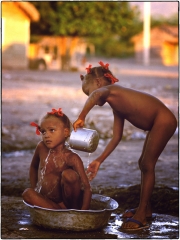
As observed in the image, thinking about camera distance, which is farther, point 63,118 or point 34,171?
point 34,171

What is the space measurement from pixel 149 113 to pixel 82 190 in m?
0.74

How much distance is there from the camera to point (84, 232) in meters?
3.77

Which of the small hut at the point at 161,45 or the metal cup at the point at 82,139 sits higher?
the small hut at the point at 161,45

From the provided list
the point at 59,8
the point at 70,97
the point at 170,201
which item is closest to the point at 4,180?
the point at 170,201

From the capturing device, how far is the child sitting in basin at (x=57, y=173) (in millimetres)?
3840

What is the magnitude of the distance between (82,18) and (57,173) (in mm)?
26348

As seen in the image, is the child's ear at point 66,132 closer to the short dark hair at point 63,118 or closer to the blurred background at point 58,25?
the short dark hair at point 63,118

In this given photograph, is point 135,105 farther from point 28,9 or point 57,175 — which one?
point 28,9

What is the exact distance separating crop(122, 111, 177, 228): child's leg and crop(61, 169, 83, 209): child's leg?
0.45 meters

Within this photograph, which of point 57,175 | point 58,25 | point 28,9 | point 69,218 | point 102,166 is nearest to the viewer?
point 69,218

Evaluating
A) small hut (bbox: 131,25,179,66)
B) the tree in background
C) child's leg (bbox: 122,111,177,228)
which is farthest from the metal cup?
small hut (bbox: 131,25,179,66)

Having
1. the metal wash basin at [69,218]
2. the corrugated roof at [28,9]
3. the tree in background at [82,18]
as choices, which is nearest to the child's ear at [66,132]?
the metal wash basin at [69,218]

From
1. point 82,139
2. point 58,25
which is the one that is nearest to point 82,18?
point 58,25

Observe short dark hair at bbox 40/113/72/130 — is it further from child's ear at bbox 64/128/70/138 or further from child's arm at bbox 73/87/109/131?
child's arm at bbox 73/87/109/131
